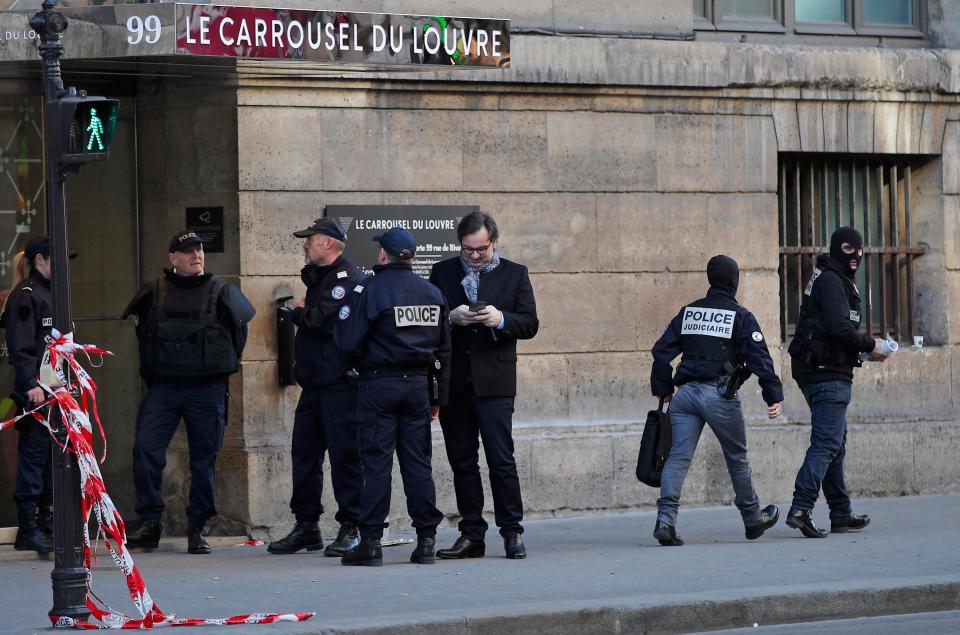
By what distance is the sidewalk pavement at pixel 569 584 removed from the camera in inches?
305

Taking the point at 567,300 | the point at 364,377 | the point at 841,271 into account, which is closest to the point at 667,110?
the point at 567,300

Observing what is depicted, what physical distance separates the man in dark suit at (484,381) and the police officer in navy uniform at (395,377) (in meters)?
0.25

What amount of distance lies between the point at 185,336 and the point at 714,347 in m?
3.22

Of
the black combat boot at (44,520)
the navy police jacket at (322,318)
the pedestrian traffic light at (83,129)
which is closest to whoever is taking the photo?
the pedestrian traffic light at (83,129)

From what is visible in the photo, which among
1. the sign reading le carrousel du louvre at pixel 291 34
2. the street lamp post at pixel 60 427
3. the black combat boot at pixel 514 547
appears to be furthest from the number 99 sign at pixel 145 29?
the black combat boot at pixel 514 547

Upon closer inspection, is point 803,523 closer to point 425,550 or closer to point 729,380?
point 729,380

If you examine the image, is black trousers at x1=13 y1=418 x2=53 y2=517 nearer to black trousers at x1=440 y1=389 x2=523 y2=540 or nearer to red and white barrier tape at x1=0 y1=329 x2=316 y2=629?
black trousers at x1=440 y1=389 x2=523 y2=540

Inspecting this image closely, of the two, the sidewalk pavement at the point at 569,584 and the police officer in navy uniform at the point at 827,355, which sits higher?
the police officer in navy uniform at the point at 827,355

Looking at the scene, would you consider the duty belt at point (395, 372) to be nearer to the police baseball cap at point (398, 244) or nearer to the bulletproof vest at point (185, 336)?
the police baseball cap at point (398, 244)

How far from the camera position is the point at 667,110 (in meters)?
12.7

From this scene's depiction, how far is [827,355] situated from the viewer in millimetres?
10773

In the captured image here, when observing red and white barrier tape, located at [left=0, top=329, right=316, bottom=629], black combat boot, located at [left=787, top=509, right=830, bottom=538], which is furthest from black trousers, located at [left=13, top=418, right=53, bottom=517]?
black combat boot, located at [left=787, top=509, right=830, bottom=538]

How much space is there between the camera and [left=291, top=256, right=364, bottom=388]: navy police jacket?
10.1 metres

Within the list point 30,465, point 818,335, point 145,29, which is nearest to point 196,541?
point 30,465
